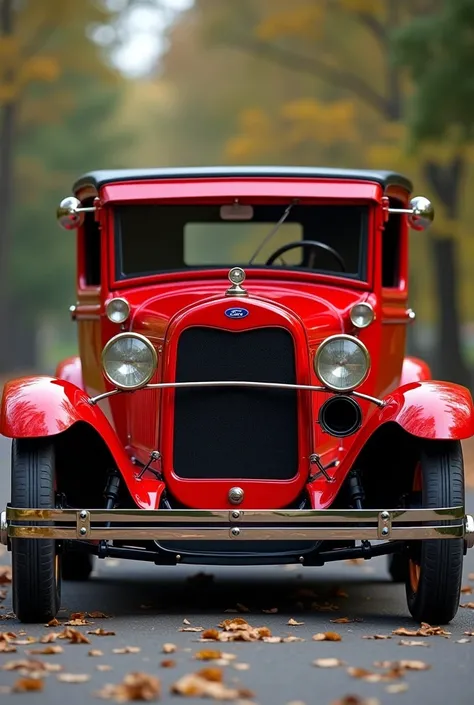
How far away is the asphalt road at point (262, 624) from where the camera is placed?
601 centimetres

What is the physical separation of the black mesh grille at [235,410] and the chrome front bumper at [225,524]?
0.65m

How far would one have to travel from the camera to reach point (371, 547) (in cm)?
794

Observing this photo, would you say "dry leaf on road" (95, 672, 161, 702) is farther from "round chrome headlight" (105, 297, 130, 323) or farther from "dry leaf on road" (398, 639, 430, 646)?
"round chrome headlight" (105, 297, 130, 323)

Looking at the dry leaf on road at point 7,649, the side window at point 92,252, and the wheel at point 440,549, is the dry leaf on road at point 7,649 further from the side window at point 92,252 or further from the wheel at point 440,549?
the side window at point 92,252

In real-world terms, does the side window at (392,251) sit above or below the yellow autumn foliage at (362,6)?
below

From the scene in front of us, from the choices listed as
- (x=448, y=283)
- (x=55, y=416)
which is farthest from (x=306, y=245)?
(x=448, y=283)

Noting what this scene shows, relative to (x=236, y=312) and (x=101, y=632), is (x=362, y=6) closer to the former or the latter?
(x=236, y=312)

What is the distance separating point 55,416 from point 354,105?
25.3 meters

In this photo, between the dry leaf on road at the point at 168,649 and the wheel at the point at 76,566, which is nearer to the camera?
the dry leaf on road at the point at 168,649

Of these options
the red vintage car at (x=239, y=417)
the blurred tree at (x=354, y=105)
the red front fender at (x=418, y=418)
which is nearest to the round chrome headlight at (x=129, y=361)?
the red vintage car at (x=239, y=417)

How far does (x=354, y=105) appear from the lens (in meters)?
32.3

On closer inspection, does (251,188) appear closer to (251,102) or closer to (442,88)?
(442,88)

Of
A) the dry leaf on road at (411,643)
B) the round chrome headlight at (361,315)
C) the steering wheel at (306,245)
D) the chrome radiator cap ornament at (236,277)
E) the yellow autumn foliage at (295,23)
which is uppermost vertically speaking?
the yellow autumn foliage at (295,23)

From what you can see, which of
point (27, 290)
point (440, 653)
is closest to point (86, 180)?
point (440, 653)
